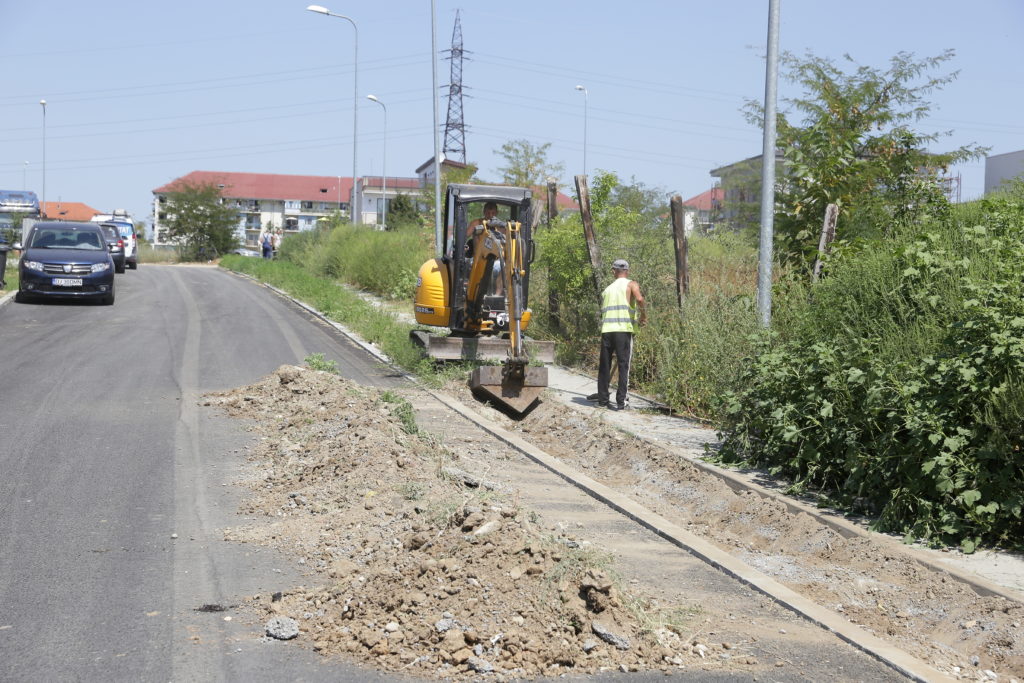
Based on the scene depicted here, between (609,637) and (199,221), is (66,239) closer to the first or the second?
(609,637)

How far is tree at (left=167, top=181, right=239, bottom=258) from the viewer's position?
5809 centimetres

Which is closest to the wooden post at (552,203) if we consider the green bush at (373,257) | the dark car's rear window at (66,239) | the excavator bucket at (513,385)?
the excavator bucket at (513,385)

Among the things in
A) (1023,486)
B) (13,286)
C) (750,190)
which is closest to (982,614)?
(1023,486)

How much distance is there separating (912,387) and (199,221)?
55.8 m

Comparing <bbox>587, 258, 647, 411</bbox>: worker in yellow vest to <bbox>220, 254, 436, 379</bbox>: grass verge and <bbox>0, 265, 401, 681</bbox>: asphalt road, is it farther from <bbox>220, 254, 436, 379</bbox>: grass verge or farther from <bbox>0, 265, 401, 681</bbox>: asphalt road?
<bbox>0, 265, 401, 681</bbox>: asphalt road

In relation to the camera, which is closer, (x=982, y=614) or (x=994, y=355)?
(x=982, y=614)

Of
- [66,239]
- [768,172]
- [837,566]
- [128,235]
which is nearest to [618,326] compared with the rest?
[768,172]

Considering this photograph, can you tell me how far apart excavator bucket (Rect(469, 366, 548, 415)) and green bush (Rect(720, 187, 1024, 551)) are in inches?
129

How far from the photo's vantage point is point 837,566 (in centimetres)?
674

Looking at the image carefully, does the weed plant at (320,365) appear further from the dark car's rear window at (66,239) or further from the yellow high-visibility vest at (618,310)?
the dark car's rear window at (66,239)

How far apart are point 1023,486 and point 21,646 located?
582 cm

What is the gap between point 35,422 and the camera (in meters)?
10.5

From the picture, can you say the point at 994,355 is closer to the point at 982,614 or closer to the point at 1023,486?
the point at 1023,486

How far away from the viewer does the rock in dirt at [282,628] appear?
514 centimetres
